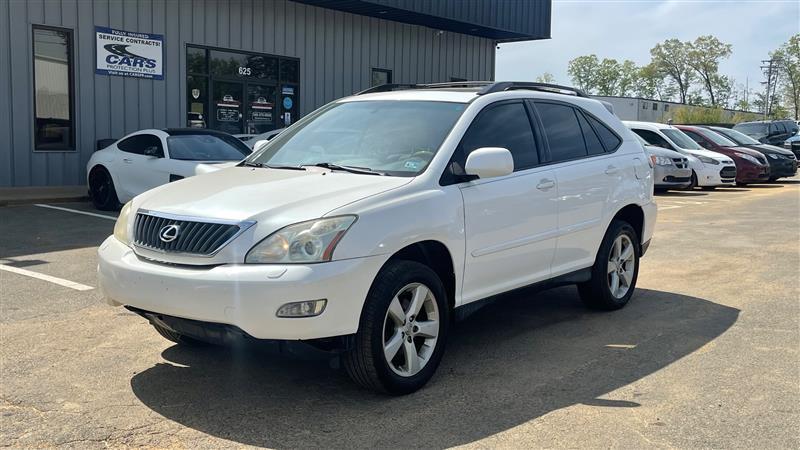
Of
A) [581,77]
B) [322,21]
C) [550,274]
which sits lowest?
[550,274]

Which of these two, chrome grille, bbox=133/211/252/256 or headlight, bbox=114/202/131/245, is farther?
headlight, bbox=114/202/131/245

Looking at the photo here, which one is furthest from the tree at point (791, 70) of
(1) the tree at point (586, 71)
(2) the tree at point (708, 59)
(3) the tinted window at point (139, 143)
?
(3) the tinted window at point (139, 143)

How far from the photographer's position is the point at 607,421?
407 centimetres

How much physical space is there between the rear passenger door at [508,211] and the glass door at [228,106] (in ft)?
44.9

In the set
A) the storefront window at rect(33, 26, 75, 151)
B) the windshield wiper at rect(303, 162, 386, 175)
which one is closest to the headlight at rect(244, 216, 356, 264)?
the windshield wiper at rect(303, 162, 386, 175)

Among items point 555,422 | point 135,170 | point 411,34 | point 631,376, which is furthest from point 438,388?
point 411,34

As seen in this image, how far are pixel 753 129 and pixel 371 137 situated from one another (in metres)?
29.4

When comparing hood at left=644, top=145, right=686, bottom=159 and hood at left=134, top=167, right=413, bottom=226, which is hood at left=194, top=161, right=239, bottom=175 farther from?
hood at left=644, top=145, right=686, bottom=159

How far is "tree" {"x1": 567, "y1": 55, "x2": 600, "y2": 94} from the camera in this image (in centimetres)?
12100

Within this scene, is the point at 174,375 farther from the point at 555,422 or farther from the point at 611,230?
the point at 611,230

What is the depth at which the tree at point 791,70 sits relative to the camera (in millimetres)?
82375

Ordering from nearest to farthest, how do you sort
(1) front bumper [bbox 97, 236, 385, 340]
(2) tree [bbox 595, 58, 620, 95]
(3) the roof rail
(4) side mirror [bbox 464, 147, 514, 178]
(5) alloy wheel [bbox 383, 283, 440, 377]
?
(1) front bumper [bbox 97, 236, 385, 340], (5) alloy wheel [bbox 383, 283, 440, 377], (4) side mirror [bbox 464, 147, 514, 178], (3) the roof rail, (2) tree [bbox 595, 58, 620, 95]

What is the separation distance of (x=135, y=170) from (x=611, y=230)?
829 cm

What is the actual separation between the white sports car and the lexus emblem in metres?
7.18
